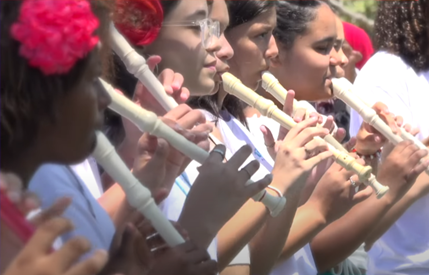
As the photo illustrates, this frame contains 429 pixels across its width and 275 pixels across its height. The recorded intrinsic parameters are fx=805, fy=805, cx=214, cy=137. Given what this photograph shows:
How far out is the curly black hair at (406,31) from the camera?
3.47 meters

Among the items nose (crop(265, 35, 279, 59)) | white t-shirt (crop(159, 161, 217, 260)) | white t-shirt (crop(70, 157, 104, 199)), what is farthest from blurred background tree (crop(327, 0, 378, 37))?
white t-shirt (crop(70, 157, 104, 199))

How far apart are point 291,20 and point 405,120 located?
674mm

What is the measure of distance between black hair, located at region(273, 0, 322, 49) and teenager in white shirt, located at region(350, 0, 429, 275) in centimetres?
33

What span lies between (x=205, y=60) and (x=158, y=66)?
143 millimetres

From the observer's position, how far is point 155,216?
1.69 m

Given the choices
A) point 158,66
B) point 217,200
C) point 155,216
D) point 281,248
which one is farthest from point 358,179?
point 155,216

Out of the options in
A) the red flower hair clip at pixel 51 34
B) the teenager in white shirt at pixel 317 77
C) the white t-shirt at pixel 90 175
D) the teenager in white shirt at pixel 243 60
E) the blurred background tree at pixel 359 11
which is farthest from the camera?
the blurred background tree at pixel 359 11

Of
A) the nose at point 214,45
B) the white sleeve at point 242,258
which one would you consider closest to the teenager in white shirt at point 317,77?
the white sleeve at point 242,258

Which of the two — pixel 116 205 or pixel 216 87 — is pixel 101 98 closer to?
pixel 116 205

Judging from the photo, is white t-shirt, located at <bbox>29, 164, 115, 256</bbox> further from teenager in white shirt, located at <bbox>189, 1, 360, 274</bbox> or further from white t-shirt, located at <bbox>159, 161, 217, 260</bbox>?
teenager in white shirt, located at <bbox>189, 1, 360, 274</bbox>

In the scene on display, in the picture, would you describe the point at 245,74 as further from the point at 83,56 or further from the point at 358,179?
the point at 83,56

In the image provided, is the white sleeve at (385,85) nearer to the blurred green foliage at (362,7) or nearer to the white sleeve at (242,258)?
the white sleeve at (242,258)

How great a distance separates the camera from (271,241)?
2521mm

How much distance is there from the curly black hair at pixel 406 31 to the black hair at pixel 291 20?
13.7 inches
